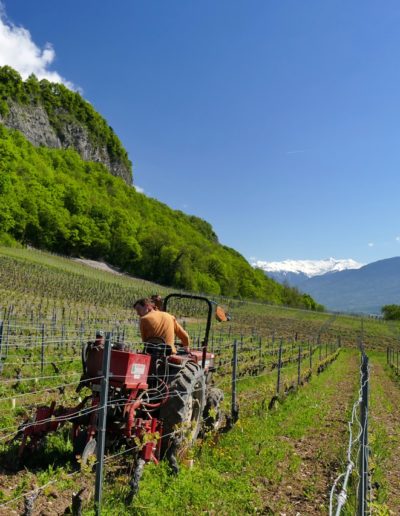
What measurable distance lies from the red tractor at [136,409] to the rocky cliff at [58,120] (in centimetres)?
11424

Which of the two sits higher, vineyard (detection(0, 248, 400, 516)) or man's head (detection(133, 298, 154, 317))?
man's head (detection(133, 298, 154, 317))

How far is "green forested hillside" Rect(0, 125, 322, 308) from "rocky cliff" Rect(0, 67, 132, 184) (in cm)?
959

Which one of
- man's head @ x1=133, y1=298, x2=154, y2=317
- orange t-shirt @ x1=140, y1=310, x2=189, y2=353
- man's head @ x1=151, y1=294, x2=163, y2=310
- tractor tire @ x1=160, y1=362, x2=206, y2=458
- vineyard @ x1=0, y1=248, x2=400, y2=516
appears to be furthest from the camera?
man's head @ x1=151, y1=294, x2=163, y2=310

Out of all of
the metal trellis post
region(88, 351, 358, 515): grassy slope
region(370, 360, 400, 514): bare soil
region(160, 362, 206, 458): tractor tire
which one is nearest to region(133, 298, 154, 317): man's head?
region(160, 362, 206, 458): tractor tire

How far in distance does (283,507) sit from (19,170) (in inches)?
3110

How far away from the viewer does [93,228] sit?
83750 mm

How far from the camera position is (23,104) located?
115625 millimetres

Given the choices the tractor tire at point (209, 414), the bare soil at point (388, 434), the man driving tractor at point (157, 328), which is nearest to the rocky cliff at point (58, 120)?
the bare soil at point (388, 434)

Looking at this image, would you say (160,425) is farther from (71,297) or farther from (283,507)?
(71,297)

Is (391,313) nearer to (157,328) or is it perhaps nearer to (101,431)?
(157,328)

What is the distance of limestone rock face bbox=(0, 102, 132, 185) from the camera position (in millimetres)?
112688

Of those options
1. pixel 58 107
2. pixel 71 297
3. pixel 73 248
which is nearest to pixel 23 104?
pixel 58 107

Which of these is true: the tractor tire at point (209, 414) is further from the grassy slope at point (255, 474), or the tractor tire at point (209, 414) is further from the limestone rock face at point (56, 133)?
the limestone rock face at point (56, 133)

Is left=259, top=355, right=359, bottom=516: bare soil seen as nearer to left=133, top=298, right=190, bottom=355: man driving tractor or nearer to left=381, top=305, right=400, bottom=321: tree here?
left=133, top=298, right=190, bottom=355: man driving tractor
